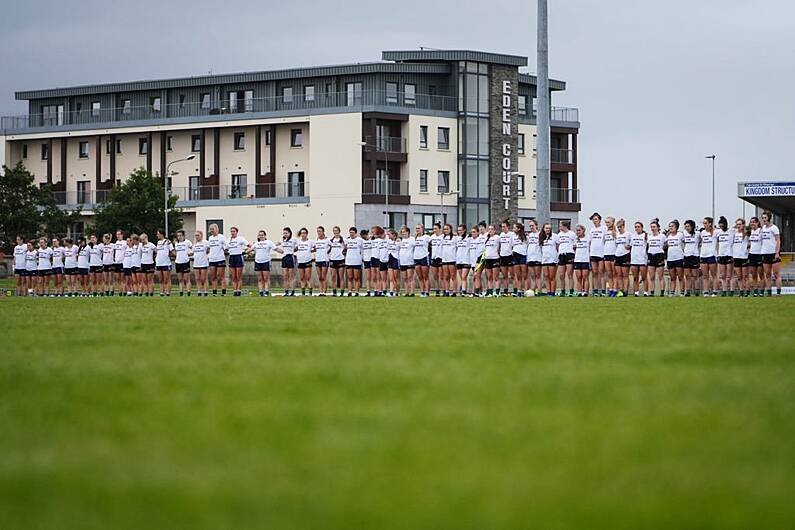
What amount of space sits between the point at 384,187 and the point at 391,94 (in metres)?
6.54

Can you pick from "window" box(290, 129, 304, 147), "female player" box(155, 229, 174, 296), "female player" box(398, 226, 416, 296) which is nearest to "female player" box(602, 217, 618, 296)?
"female player" box(398, 226, 416, 296)

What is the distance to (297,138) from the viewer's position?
90.8 m

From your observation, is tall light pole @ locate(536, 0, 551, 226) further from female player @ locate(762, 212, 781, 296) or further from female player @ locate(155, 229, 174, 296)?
female player @ locate(155, 229, 174, 296)

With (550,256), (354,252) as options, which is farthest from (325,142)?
(550,256)

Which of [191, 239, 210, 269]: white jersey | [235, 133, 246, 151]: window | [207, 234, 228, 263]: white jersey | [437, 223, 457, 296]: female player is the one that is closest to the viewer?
[437, 223, 457, 296]: female player

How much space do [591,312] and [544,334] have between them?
7024 mm

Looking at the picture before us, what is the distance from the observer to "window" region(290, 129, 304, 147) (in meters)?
90.6

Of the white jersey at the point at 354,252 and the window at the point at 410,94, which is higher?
the window at the point at 410,94

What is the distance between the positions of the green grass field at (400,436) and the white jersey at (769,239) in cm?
2189

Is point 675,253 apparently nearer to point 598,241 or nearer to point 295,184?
point 598,241

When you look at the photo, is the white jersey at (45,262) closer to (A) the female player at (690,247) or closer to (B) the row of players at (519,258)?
(B) the row of players at (519,258)

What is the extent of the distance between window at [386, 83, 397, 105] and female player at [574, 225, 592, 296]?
55803mm

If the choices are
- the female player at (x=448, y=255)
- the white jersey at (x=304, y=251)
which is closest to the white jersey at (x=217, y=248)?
the white jersey at (x=304, y=251)

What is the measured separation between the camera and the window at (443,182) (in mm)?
92688
